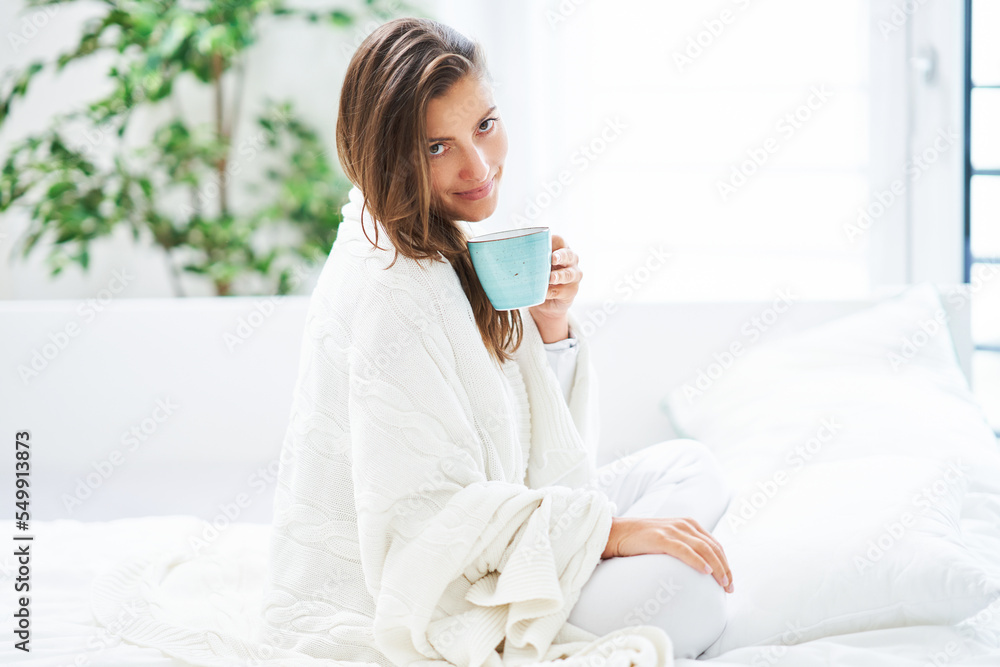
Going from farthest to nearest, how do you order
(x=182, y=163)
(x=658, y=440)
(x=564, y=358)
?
1. (x=182, y=163)
2. (x=658, y=440)
3. (x=564, y=358)

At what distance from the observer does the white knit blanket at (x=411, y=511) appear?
2.99 ft

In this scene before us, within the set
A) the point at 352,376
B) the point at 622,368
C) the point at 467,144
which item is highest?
the point at 467,144

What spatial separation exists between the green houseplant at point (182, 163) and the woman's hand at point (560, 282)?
1334mm

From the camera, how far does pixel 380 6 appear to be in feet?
8.38

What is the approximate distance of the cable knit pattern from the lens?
91 centimetres

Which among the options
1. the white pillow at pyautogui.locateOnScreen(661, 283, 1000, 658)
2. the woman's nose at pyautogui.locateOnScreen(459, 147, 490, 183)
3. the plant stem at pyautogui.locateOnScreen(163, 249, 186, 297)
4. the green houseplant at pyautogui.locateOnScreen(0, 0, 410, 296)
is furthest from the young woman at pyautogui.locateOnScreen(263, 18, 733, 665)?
the plant stem at pyautogui.locateOnScreen(163, 249, 186, 297)

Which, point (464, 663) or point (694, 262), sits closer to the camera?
point (464, 663)

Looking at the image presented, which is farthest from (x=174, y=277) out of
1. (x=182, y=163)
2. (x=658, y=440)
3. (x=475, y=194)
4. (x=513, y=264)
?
(x=513, y=264)

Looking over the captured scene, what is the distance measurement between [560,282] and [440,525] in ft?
1.26

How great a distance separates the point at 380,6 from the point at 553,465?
186 centimetres

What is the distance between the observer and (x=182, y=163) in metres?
2.70

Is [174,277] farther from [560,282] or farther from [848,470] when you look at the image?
[848,470]

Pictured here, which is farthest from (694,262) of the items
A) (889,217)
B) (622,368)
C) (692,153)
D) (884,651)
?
(884,651)

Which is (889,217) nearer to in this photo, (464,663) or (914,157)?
(914,157)
